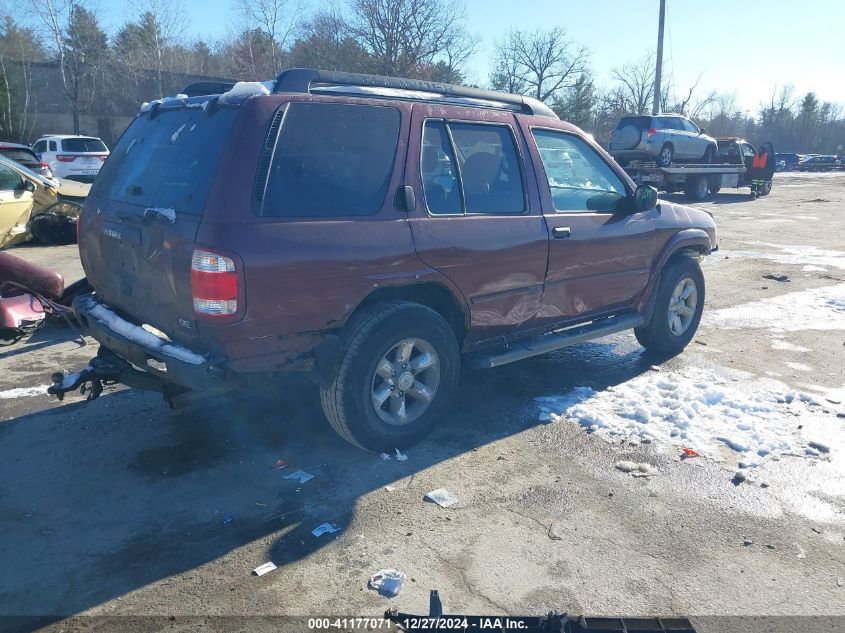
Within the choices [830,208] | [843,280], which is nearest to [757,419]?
[843,280]

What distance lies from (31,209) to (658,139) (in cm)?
1798

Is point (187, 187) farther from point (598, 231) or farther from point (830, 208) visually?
point (830, 208)

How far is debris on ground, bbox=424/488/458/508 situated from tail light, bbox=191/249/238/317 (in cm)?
147

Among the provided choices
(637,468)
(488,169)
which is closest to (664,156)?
(488,169)

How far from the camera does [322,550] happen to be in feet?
10.3

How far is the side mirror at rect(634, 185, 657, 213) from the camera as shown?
5230mm

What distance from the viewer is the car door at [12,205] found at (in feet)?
33.4

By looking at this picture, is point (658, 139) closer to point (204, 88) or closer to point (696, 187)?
point (696, 187)

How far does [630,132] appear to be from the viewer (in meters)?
21.6

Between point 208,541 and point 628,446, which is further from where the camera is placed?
point 628,446

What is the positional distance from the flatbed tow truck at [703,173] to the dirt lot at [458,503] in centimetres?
1561

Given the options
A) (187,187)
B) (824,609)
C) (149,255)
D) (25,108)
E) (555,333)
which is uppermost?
(25,108)

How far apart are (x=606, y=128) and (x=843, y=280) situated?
158 feet

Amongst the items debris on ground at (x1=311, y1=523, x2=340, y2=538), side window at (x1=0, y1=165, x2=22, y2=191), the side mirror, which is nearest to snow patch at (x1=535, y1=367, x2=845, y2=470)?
the side mirror
